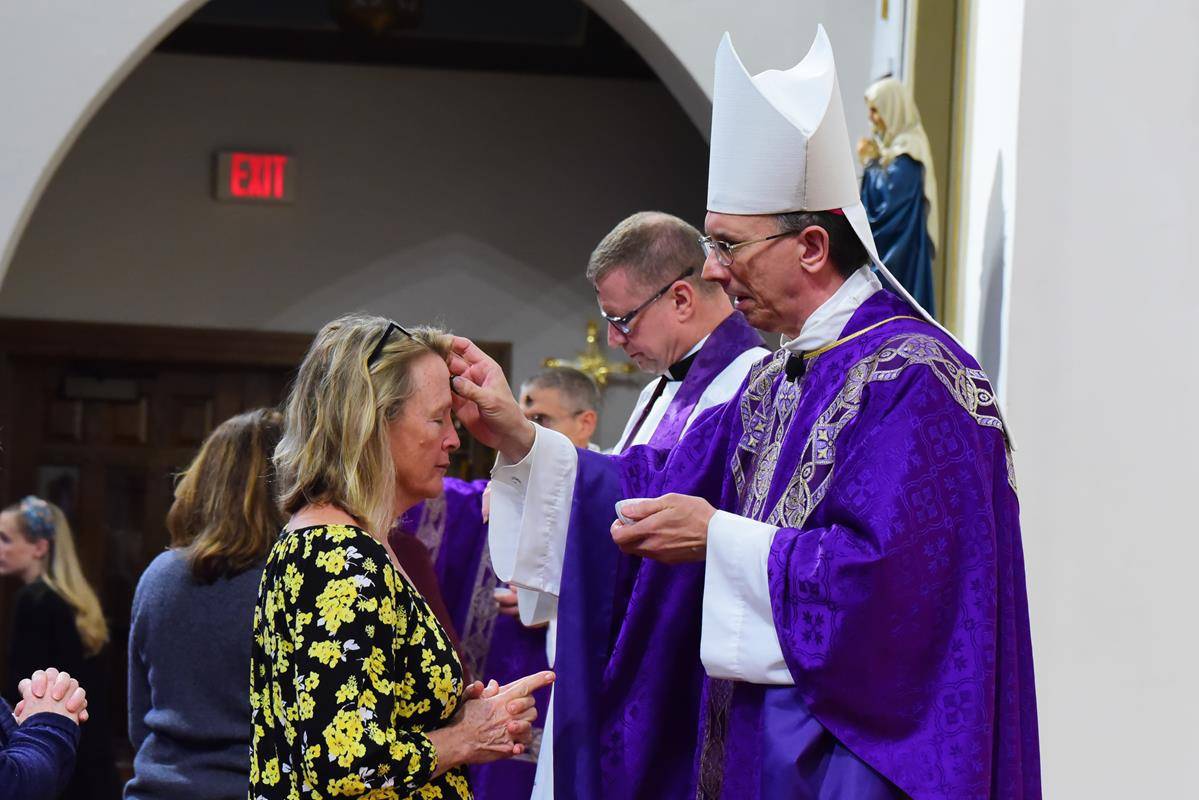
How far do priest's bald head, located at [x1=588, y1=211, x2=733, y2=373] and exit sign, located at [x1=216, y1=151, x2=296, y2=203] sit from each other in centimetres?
411

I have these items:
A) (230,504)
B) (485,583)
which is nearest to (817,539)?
(230,504)

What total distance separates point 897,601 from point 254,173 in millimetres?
5585

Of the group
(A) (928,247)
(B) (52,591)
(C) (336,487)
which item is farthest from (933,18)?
(B) (52,591)

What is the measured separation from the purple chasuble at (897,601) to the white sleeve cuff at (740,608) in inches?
1.0

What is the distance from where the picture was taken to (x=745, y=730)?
2.21m

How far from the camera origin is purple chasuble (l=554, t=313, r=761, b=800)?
2543 mm

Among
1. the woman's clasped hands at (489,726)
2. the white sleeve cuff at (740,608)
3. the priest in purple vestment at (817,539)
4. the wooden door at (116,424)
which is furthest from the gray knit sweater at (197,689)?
the wooden door at (116,424)

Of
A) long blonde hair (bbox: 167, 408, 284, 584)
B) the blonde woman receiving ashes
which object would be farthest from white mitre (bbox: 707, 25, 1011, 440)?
long blonde hair (bbox: 167, 408, 284, 584)

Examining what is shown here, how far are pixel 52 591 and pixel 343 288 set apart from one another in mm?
2666

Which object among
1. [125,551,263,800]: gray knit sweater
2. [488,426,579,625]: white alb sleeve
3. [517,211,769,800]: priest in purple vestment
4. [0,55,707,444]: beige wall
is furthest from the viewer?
[0,55,707,444]: beige wall

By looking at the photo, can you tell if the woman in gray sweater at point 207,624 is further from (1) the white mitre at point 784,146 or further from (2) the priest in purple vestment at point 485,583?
(1) the white mitre at point 784,146

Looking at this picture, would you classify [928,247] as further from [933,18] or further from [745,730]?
[745,730]

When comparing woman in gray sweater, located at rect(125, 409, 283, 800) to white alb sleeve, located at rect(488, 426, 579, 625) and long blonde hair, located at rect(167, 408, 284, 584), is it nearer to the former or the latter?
long blonde hair, located at rect(167, 408, 284, 584)

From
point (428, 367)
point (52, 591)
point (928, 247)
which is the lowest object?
point (52, 591)
